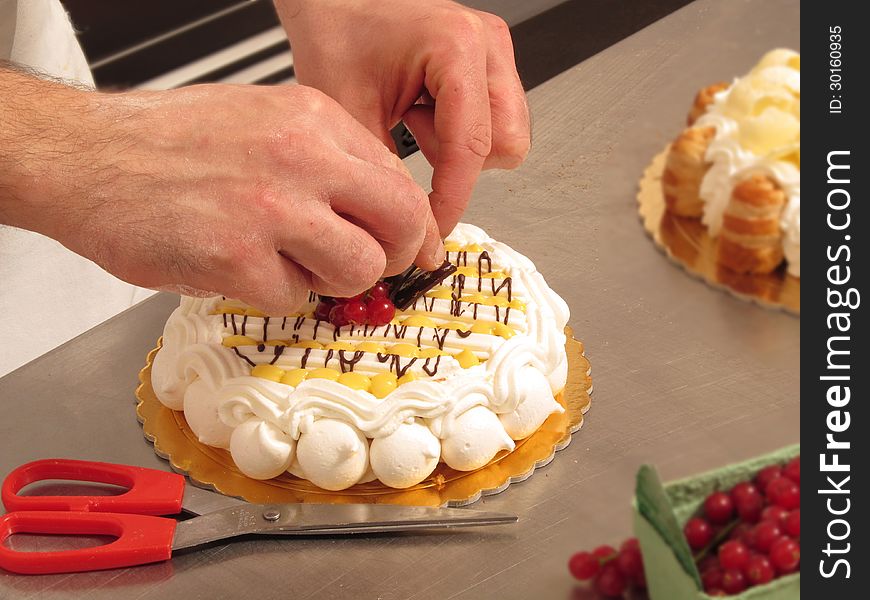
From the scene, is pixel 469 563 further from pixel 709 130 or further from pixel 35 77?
pixel 709 130

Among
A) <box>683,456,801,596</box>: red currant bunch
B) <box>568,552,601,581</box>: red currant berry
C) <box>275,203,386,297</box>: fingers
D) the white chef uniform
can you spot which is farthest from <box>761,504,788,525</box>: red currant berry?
the white chef uniform

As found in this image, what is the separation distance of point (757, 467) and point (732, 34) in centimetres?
111

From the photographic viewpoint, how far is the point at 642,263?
1.58 meters

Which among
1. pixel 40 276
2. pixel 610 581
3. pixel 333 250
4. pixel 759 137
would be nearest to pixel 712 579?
pixel 610 581

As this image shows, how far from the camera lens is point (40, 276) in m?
1.58

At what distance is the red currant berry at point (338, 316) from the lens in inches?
48.3

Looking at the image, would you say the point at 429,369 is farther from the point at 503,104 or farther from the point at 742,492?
the point at 742,492

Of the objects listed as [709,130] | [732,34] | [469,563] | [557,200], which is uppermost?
[732,34]

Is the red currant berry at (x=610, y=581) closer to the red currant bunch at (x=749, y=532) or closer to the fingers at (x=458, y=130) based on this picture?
the red currant bunch at (x=749, y=532)

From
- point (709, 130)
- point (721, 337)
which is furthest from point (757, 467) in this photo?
point (709, 130)

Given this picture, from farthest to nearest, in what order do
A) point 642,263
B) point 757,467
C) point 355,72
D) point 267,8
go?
point 267,8, point 642,263, point 355,72, point 757,467

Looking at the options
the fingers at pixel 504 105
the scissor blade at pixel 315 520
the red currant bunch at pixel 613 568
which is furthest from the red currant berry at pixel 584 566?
the fingers at pixel 504 105

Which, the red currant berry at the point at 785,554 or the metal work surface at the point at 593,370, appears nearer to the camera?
the red currant berry at the point at 785,554

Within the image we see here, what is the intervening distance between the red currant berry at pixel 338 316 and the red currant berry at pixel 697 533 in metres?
0.70
